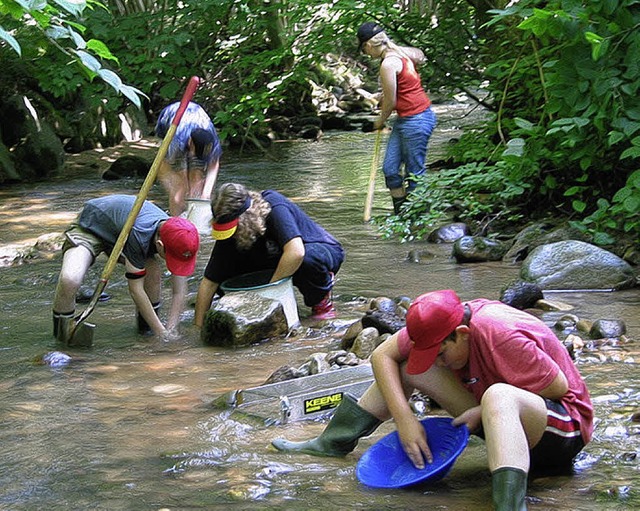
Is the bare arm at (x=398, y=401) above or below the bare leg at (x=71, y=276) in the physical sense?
above

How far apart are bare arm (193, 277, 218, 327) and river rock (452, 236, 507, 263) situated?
206cm

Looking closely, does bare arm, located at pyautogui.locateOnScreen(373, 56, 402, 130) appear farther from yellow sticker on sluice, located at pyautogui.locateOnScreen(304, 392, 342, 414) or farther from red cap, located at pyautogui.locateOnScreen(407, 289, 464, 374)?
red cap, located at pyautogui.locateOnScreen(407, 289, 464, 374)

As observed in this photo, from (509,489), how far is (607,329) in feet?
7.10

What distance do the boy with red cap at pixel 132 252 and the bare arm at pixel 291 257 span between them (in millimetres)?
492

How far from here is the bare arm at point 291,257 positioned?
5371 mm

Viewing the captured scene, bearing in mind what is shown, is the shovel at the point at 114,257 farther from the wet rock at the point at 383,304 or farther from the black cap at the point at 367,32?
the black cap at the point at 367,32

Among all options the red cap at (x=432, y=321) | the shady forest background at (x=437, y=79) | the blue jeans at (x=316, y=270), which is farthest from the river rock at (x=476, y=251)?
the red cap at (x=432, y=321)

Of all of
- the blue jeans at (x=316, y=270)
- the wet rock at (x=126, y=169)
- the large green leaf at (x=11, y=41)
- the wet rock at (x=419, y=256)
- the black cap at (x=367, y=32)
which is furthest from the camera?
the wet rock at (x=126, y=169)

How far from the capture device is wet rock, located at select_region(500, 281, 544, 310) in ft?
17.9

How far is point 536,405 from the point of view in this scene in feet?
9.57

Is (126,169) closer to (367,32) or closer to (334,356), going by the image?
(367,32)

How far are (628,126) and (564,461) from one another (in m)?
3.21

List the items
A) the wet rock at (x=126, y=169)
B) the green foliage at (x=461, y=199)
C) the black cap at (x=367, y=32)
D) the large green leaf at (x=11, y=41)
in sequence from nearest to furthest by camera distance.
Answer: the large green leaf at (x=11, y=41) → the green foliage at (x=461, y=199) → the black cap at (x=367, y=32) → the wet rock at (x=126, y=169)

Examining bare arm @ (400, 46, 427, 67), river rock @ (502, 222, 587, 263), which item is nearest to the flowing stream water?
river rock @ (502, 222, 587, 263)
